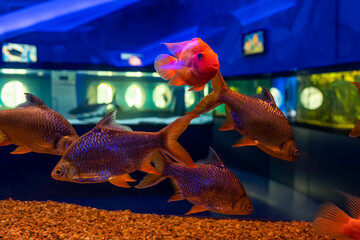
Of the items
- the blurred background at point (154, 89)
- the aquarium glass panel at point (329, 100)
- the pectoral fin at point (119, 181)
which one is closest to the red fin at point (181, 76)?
the pectoral fin at point (119, 181)

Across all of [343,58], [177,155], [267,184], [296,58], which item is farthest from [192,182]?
[296,58]

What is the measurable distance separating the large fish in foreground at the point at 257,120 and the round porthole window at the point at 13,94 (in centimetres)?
211

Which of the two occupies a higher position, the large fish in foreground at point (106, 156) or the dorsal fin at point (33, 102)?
the dorsal fin at point (33, 102)

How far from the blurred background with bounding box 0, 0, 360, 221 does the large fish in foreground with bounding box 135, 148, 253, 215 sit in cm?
182

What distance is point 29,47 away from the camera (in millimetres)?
3469

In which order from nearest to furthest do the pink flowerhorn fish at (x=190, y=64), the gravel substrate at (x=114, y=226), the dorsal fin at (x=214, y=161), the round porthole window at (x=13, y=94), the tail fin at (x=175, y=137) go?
1. the pink flowerhorn fish at (x=190, y=64)
2. the tail fin at (x=175, y=137)
3. the dorsal fin at (x=214, y=161)
4. the gravel substrate at (x=114, y=226)
5. the round porthole window at (x=13, y=94)

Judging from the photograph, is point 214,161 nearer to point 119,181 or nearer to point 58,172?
point 119,181

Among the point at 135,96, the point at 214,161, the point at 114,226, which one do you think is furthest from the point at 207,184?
the point at 135,96

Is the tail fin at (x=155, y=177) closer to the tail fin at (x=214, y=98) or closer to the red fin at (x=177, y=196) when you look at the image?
the red fin at (x=177, y=196)

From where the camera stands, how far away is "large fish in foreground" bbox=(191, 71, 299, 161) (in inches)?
52.9

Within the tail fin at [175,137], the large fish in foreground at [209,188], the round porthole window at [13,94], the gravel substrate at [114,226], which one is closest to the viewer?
the tail fin at [175,137]

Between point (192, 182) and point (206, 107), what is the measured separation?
566mm

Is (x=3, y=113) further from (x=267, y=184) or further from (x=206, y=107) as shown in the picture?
(x=267, y=184)

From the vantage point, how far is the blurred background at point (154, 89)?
11.1 ft
